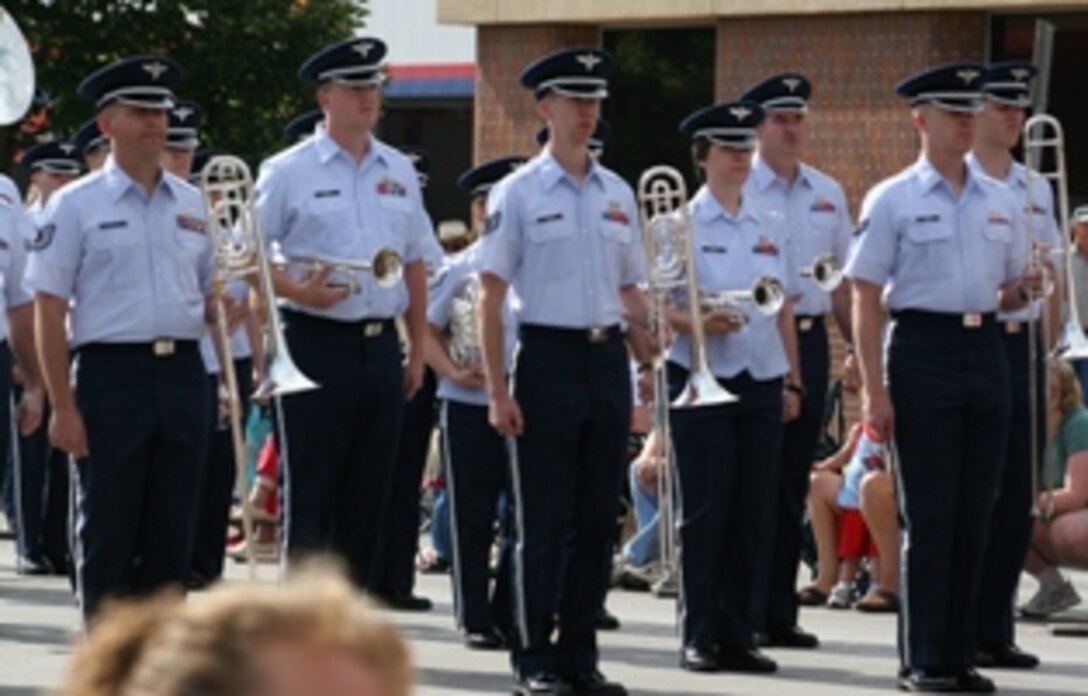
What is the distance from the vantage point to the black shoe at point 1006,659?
37.0ft

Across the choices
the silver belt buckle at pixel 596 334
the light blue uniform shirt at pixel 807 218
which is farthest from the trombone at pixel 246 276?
the light blue uniform shirt at pixel 807 218

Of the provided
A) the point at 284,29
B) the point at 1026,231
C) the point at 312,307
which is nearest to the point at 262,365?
the point at 312,307

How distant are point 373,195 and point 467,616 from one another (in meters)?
2.55

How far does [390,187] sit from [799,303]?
8.38ft

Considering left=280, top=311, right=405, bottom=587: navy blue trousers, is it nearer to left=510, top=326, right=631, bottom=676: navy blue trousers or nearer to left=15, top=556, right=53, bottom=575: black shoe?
left=510, top=326, right=631, bottom=676: navy blue trousers

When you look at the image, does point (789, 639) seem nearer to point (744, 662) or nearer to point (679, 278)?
point (744, 662)

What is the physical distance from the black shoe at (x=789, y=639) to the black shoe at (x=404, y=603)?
1944 mm

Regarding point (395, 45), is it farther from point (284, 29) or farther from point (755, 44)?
point (755, 44)

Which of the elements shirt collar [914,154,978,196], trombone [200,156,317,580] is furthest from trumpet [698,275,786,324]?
trombone [200,156,317,580]

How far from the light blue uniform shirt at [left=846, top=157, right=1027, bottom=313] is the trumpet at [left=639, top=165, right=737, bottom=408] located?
0.83 metres

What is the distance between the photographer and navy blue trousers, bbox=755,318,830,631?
39.6 ft

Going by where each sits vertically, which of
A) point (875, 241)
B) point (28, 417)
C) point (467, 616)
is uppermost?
point (875, 241)

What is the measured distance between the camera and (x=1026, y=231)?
10438 mm

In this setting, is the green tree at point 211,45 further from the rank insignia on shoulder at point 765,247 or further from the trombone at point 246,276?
the trombone at point 246,276
